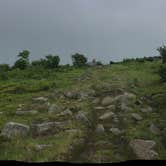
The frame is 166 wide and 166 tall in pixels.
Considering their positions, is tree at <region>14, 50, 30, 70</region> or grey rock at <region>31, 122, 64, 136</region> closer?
grey rock at <region>31, 122, 64, 136</region>

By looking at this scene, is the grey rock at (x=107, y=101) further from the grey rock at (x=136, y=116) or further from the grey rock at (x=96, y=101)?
the grey rock at (x=136, y=116)


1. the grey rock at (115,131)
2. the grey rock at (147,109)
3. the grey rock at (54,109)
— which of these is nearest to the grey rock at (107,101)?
the grey rock at (147,109)

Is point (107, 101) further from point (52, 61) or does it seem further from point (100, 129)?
point (52, 61)

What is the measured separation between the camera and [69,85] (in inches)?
502

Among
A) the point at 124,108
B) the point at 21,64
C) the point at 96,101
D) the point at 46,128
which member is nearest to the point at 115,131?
the point at 124,108

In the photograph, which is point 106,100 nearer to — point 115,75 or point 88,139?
point 88,139

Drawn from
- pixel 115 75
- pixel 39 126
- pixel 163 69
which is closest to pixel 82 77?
pixel 115 75

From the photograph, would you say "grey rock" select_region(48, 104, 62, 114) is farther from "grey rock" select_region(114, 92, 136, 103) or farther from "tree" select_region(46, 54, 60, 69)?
"tree" select_region(46, 54, 60, 69)

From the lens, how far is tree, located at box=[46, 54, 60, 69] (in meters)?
19.2

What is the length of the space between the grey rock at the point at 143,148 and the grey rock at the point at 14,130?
1.81 metres

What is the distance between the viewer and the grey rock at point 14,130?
907 centimetres

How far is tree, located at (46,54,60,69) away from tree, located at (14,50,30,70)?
2.44 feet

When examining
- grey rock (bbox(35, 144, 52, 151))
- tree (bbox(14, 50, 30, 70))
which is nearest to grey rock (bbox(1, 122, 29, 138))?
grey rock (bbox(35, 144, 52, 151))

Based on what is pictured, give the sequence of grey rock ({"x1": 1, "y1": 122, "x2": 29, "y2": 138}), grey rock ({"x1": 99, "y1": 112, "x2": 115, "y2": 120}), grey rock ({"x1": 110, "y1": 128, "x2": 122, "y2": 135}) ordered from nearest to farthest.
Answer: grey rock ({"x1": 1, "y1": 122, "x2": 29, "y2": 138}), grey rock ({"x1": 110, "y1": 128, "x2": 122, "y2": 135}), grey rock ({"x1": 99, "y1": 112, "x2": 115, "y2": 120})
